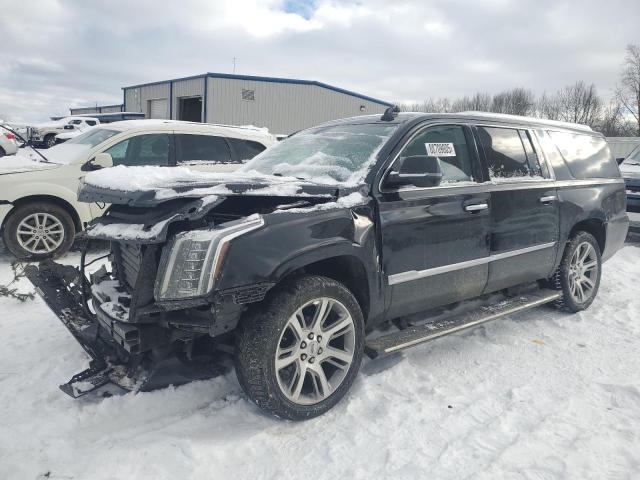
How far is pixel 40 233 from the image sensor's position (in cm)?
584

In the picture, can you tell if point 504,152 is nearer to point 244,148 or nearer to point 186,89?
point 244,148

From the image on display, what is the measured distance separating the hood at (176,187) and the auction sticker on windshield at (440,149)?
89cm

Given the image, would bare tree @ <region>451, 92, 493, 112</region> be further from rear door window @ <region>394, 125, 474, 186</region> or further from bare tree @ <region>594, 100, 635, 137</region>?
rear door window @ <region>394, 125, 474, 186</region>

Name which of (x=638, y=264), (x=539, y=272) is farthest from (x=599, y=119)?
(x=539, y=272)

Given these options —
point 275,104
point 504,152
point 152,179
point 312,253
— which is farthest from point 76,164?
point 275,104

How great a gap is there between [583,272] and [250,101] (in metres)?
23.0

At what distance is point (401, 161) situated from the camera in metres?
3.29

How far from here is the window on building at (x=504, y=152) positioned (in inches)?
154

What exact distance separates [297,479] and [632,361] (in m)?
2.85

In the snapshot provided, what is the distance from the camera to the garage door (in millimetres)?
28095

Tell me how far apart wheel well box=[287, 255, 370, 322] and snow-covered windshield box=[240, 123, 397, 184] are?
1.71 ft

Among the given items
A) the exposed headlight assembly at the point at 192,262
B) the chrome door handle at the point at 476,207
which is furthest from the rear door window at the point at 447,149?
the exposed headlight assembly at the point at 192,262

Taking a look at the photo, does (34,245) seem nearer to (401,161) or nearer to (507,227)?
(401,161)

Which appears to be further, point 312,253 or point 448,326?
point 448,326
